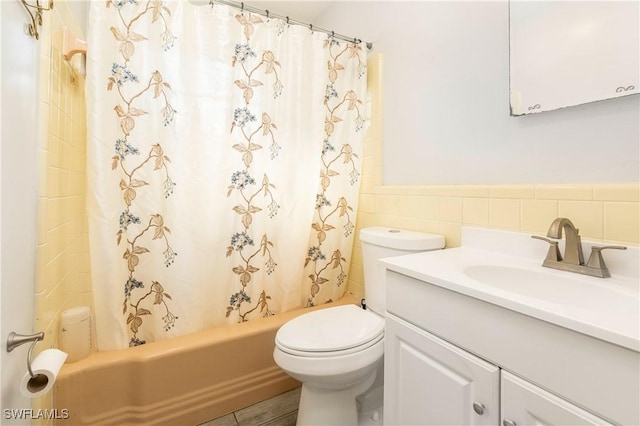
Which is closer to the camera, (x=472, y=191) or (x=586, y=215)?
(x=586, y=215)

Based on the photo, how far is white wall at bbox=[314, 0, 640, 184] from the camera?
85 cm

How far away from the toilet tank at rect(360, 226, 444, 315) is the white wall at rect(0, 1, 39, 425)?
1.16m

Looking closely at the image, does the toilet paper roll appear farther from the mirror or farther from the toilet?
the mirror

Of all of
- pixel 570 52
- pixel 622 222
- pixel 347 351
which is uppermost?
pixel 570 52

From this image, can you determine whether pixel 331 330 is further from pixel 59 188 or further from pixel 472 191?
pixel 59 188

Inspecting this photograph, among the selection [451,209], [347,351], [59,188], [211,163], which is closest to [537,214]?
[451,209]

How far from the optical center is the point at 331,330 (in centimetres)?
117

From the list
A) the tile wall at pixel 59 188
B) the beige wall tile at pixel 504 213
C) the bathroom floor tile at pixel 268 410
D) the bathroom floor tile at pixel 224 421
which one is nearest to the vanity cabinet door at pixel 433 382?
the beige wall tile at pixel 504 213

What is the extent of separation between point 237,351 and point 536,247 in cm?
130

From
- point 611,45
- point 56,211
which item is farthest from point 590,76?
point 56,211

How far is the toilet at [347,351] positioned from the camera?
3.42ft

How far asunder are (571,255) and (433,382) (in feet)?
1.74

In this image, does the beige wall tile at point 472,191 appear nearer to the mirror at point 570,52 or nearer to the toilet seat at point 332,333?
the mirror at point 570,52

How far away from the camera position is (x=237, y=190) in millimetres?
1423
